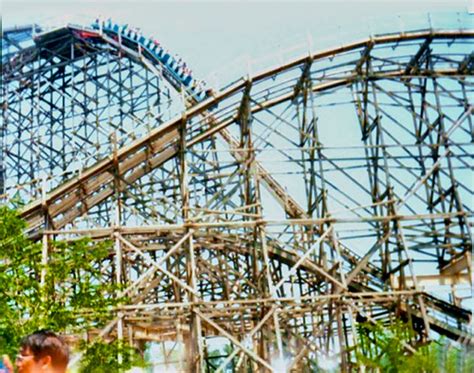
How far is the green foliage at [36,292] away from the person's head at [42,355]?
21.7ft

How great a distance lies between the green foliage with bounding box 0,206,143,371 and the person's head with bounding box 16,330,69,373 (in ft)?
21.7

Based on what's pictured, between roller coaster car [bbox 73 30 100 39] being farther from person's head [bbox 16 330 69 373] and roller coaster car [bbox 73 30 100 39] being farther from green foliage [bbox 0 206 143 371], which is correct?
person's head [bbox 16 330 69 373]

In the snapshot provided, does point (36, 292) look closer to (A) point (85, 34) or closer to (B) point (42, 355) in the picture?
(B) point (42, 355)

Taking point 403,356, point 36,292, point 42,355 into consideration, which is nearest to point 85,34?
point 36,292

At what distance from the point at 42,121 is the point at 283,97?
1094 cm

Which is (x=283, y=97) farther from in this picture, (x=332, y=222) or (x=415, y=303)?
(x=415, y=303)

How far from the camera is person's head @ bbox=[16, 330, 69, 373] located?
9.02ft

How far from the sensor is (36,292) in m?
10.1

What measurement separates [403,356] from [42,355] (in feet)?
32.7

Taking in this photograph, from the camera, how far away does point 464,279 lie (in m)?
16.3

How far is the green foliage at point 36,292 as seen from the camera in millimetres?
9578

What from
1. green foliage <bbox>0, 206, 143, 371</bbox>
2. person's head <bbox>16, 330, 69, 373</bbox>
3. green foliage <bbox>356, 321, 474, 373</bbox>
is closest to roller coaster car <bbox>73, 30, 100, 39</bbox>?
green foliage <bbox>0, 206, 143, 371</bbox>

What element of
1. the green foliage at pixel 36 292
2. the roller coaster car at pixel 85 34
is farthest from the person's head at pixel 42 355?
the roller coaster car at pixel 85 34

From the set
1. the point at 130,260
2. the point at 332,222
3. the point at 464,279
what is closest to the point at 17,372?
the point at 332,222
